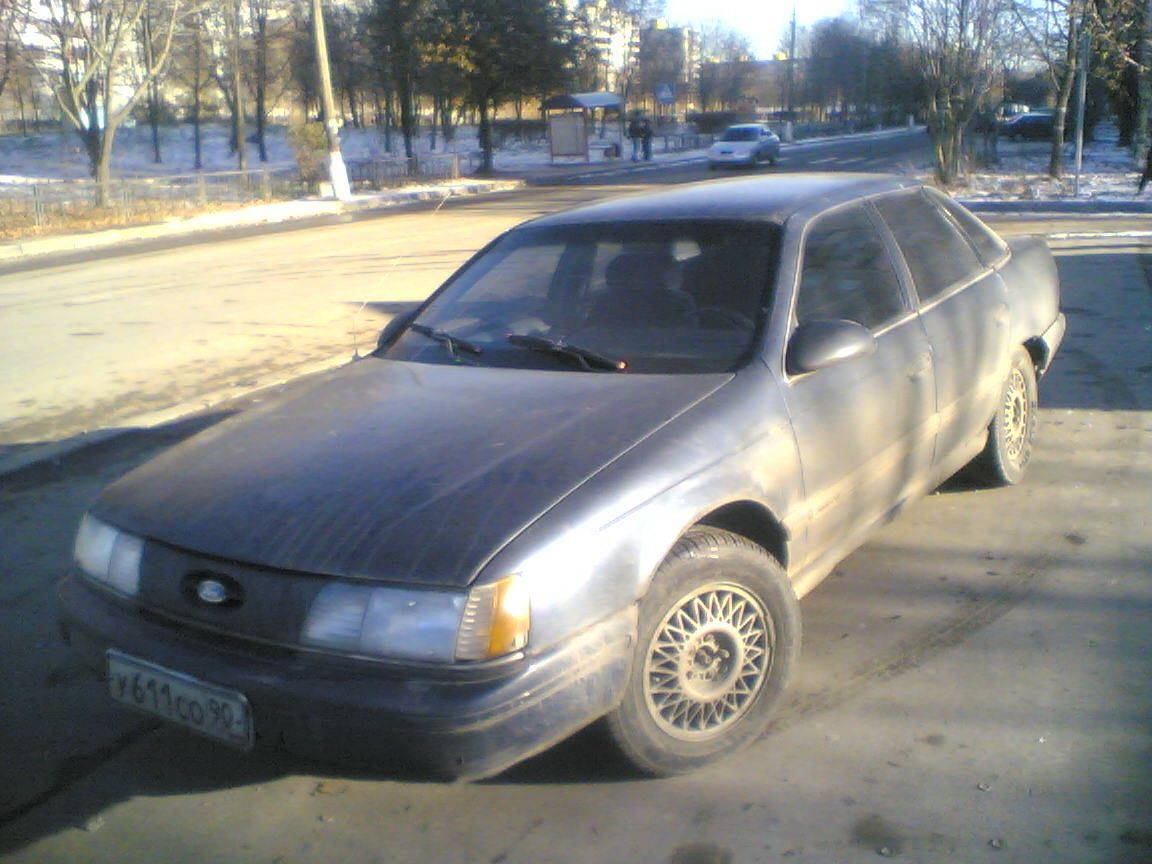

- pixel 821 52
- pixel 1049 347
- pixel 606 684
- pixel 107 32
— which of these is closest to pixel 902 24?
pixel 107 32

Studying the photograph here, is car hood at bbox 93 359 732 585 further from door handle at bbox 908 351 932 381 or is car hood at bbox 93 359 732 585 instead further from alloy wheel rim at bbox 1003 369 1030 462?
alloy wheel rim at bbox 1003 369 1030 462

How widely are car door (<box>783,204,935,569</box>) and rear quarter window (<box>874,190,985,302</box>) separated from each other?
0.20m

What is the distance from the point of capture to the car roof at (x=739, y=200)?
13.7 feet

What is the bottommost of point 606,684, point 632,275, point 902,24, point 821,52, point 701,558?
point 606,684

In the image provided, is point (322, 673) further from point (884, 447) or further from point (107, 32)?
point (107, 32)

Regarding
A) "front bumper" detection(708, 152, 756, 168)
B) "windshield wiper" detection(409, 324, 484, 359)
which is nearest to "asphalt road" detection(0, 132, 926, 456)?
"windshield wiper" detection(409, 324, 484, 359)

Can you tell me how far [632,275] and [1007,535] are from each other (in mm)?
2144

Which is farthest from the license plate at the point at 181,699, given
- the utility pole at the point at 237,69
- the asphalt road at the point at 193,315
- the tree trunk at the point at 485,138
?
the tree trunk at the point at 485,138

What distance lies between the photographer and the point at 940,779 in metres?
3.16

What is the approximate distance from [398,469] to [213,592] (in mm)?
577

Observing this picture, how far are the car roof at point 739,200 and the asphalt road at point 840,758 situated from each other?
1.51 metres

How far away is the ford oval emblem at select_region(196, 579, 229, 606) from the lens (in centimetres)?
289

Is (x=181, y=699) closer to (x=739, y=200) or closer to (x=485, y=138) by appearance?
(x=739, y=200)

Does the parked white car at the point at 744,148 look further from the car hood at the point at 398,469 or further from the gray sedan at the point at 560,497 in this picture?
the car hood at the point at 398,469
